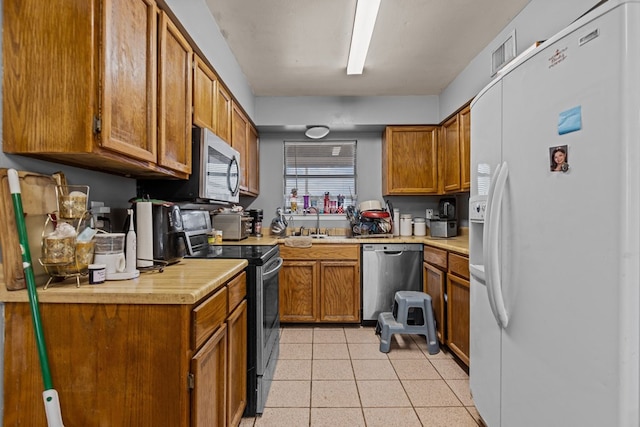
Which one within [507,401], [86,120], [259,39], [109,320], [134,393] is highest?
[259,39]

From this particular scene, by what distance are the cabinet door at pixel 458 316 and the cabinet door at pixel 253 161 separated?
214cm

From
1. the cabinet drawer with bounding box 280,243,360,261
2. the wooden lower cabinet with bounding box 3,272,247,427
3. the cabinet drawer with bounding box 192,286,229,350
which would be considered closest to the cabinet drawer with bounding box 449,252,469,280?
the cabinet drawer with bounding box 280,243,360,261

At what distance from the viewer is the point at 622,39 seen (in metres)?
0.82

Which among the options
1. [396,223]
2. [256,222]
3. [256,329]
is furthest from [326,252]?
[256,329]

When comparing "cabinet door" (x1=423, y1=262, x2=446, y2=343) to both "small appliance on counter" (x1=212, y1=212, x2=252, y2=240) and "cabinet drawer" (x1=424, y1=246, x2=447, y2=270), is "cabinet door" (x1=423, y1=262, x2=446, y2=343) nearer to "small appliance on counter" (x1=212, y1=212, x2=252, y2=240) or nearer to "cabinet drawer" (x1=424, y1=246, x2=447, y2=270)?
"cabinet drawer" (x1=424, y1=246, x2=447, y2=270)

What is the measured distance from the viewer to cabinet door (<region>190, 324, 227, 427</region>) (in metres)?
1.07

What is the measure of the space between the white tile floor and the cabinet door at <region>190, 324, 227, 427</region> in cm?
55

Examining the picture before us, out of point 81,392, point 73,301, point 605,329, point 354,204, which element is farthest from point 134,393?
point 354,204

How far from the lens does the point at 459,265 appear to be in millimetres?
2379

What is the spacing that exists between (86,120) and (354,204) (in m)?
3.08

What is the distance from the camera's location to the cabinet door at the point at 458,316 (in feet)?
7.50

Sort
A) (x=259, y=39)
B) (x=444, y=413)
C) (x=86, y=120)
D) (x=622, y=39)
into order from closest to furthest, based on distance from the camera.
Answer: (x=622, y=39), (x=86, y=120), (x=444, y=413), (x=259, y=39)

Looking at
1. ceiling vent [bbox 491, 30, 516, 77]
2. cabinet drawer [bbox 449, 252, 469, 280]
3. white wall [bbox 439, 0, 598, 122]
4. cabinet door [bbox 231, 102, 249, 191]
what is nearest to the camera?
white wall [bbox 439, 0, 598, 122]

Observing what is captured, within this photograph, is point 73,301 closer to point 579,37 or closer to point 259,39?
point 579,37
